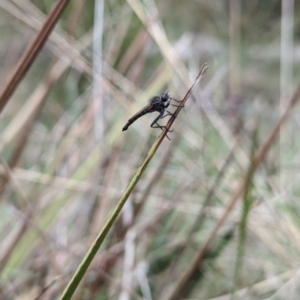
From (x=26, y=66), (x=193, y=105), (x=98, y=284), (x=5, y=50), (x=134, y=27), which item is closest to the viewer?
(x=26, y=66)

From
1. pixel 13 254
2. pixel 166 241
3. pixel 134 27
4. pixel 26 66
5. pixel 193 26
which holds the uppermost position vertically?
pixel 193 26

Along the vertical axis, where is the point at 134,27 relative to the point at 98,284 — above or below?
above

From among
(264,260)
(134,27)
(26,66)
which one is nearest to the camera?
(26,66)

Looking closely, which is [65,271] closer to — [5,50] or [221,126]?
[221,126]

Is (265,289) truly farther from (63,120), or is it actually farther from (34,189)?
(63,120)

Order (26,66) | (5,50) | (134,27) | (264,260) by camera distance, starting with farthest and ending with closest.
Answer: (5,50), (134,27), (264,260), (26,66)

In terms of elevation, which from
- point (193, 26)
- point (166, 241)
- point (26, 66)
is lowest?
point (166, 241)

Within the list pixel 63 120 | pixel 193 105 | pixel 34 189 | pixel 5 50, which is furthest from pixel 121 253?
pixel 5 50

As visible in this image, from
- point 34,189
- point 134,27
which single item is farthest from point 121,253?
point 134,27

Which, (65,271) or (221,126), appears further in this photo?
(221,126)
